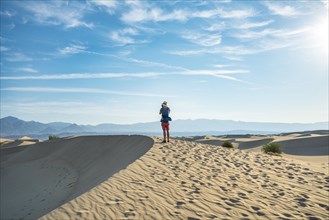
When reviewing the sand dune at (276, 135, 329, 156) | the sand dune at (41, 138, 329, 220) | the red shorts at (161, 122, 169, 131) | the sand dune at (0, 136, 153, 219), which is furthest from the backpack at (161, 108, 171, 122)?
the sand dune at (276, 135, 329, 156)

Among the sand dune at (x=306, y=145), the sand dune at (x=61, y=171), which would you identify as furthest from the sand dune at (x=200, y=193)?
the sand dune at (x=306, y=145)

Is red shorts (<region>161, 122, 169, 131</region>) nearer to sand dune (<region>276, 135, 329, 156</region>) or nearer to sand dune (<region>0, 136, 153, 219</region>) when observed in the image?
sand dune (<region>0, 136, 153, 219</region>)

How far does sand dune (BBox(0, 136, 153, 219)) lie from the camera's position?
12391mm

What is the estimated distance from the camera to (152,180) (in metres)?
9.75

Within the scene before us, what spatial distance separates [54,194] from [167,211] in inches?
336

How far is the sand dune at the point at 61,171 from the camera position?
1239 centimetres

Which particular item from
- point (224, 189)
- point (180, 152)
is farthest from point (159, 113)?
point (224, 189)

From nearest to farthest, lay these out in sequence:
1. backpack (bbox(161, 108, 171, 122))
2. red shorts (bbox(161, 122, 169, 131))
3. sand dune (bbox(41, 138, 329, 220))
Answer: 1. sand dune (bbox(41, 138, 329, 220))
2. backpack (bbox(161, 108, 171, 122))
3. red shorts (bbox(161, 122, 169, 131))

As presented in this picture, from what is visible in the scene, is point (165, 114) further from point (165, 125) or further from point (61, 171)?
point (61, 171)

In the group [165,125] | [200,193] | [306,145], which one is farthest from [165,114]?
[306,145]

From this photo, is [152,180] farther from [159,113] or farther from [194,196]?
[159,113]

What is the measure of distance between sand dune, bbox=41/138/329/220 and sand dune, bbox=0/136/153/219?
1.66 meters

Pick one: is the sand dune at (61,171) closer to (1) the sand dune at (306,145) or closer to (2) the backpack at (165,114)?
(2) the backpack at (165,114)

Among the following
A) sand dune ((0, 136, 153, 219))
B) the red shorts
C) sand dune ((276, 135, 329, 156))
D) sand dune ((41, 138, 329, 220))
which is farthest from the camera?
sand dune ((276, 135, 329, 156))
